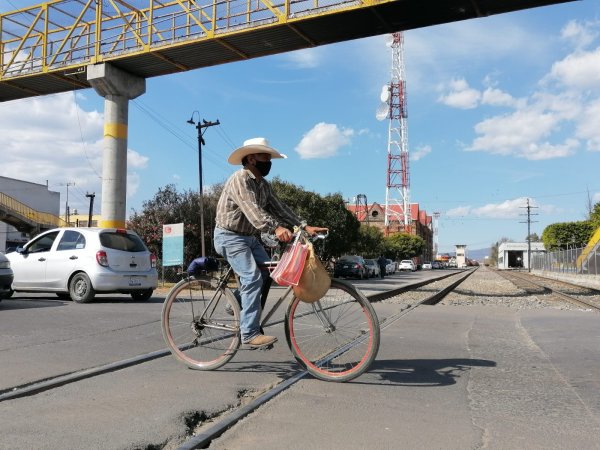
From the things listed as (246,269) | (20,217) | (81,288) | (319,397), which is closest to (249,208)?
(246,269)

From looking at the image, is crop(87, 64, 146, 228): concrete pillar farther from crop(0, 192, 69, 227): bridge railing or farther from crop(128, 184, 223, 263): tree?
crop(0, 192, 69, 227): bridge railing

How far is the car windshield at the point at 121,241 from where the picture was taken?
1177 cm

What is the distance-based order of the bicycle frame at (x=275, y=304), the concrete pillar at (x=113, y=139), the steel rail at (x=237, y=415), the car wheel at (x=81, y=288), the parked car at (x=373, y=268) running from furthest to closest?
1. the parked car at (x=373, y=268)
2. the concrete pillar at (x=113, y=139)
3. the car wheel at (x=81, y=288)
4. the bicycle frame at (x=275, y=304)
5. the steel rail at (x=237, y=415)

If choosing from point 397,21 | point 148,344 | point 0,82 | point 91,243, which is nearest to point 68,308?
point 91,243

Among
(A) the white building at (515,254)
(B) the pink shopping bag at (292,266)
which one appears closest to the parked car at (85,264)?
(B) the pink shopping bag at (292,266)

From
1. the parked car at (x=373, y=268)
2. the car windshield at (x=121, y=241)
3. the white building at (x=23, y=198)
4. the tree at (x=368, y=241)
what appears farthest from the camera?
the tree at (x=368, y=241)

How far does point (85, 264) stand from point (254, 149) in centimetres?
789

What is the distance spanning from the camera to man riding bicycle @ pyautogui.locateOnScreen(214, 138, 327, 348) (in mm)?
4715

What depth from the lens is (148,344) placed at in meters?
6.45

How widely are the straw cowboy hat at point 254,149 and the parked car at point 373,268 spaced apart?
3718 cm

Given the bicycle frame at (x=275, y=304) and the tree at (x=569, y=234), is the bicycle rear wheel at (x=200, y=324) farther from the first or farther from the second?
the tree at (x=569, y=234)

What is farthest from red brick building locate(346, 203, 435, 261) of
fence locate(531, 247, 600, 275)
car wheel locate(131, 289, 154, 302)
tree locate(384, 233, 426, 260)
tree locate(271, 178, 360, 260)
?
car wheel locate(131, 289, 154, 302)

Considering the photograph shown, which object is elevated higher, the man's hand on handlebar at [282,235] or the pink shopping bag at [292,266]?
the man's hand on handlebar at [282,235]

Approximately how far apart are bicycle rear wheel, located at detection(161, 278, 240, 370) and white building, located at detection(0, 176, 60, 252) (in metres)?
62.9
